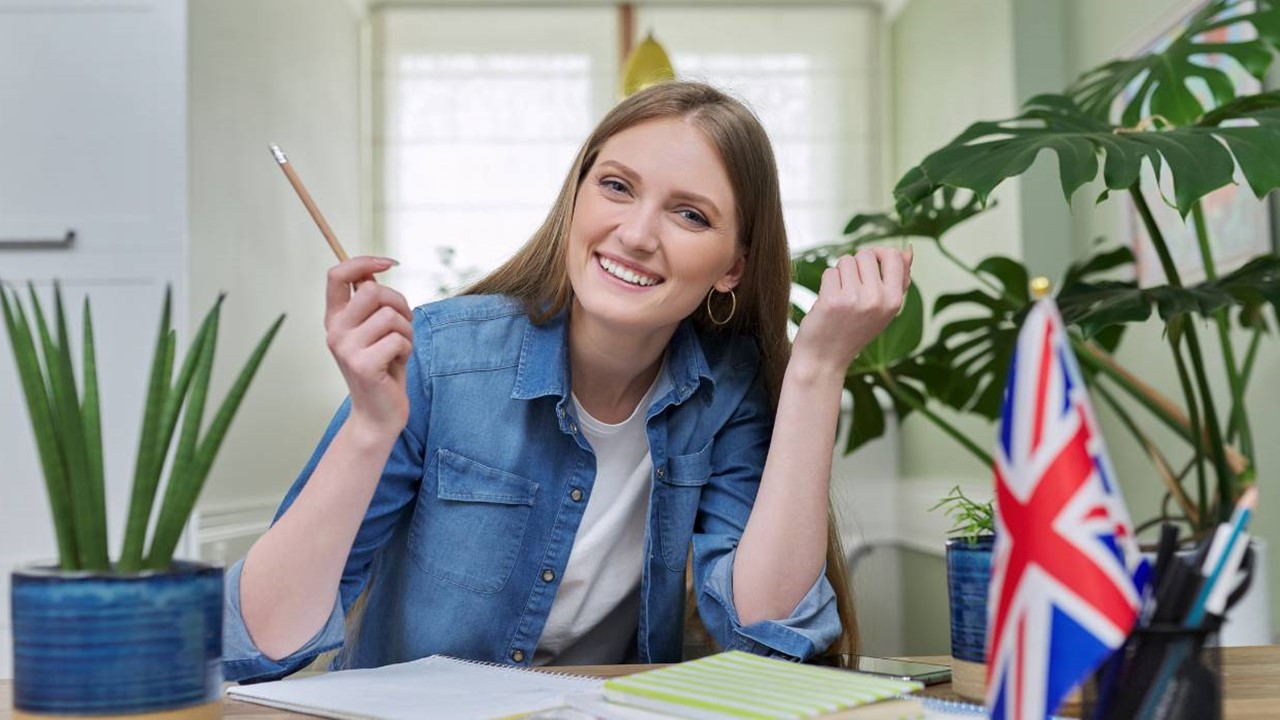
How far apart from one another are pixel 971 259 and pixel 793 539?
2794 mm

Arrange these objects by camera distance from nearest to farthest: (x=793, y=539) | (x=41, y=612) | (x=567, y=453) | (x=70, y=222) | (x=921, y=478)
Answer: (x=41, y=612) < (x=793, y=539) < (x=567, y=453) < (x=70, y=222) < (x=921, y=478)

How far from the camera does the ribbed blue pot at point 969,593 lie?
83 centimetres

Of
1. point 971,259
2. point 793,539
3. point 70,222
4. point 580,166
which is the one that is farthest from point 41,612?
point 971,259

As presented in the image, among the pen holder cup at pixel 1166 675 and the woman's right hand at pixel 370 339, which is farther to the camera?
the woman's right hand at pixel 370 339

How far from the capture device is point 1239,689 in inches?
35.1

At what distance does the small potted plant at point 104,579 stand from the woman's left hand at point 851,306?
0.64 meters

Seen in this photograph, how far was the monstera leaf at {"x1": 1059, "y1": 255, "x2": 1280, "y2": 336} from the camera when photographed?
1531 mm

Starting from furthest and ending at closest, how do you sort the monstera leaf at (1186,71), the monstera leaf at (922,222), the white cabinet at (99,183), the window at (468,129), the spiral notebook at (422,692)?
the window at (468,129)
the white cabinet at (99,183)
the monstera leaf at (922,222)
the monstera leaf at (1186,71)
the spiral notebook at (422,692)

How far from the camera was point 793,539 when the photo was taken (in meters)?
1.19

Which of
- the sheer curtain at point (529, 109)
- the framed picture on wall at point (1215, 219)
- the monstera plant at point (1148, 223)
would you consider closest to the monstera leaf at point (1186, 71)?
the monstera plant at point (1148, 223)

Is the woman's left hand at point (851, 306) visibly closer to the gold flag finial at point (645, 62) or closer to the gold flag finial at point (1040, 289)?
the gold flag finial at point (1040, 289)

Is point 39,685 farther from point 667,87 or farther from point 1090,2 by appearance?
point 1090,2

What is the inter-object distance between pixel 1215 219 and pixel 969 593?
1918mm

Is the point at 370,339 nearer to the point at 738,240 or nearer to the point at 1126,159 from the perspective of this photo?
the point at 738,240
